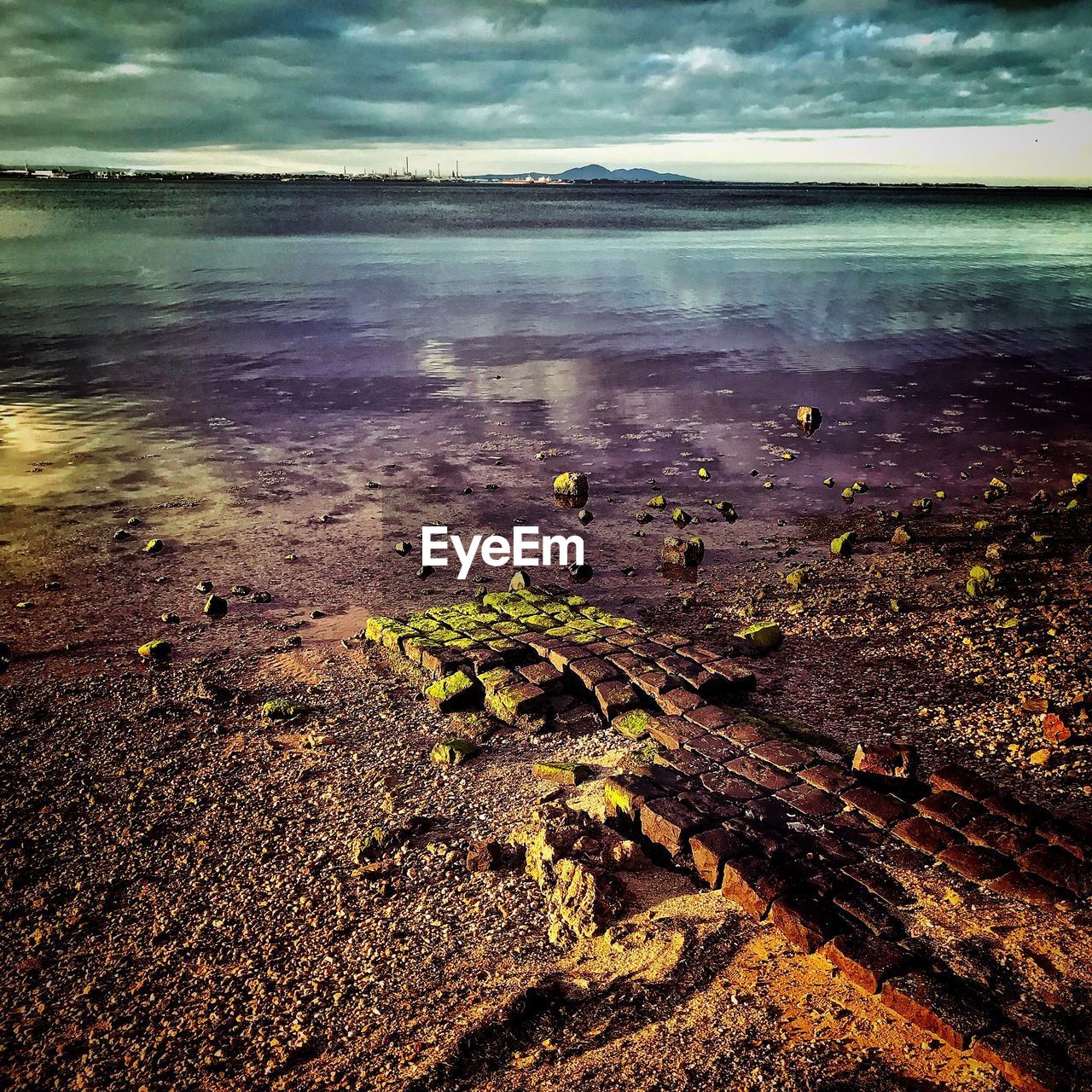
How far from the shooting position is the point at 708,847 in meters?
3.69

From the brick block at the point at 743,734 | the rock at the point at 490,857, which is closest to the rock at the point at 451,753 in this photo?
the rock at the point at 490,857

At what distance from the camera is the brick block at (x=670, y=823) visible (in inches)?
150

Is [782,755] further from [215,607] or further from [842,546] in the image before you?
[215,607]

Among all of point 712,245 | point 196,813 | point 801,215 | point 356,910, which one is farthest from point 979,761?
point 801,215

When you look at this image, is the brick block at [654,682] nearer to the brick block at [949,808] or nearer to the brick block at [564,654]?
the brick block at [564,654]

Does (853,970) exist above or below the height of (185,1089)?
above

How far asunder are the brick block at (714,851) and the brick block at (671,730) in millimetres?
900

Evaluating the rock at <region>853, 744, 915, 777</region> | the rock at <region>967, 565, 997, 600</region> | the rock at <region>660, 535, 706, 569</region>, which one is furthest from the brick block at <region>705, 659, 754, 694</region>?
the rock at <region>967, 565, 997, 600</region>

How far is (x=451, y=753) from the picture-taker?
472 centimetres

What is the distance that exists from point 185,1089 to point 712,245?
47.7 metres

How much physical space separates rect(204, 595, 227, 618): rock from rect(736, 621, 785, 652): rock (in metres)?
4.21

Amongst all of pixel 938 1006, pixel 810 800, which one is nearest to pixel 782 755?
pixel 810 800

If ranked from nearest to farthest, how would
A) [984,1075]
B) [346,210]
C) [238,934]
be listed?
1. [984,1075]
2. [238,934]
3. [346,210]

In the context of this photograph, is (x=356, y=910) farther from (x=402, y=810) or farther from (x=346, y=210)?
(x=346, y=210)
